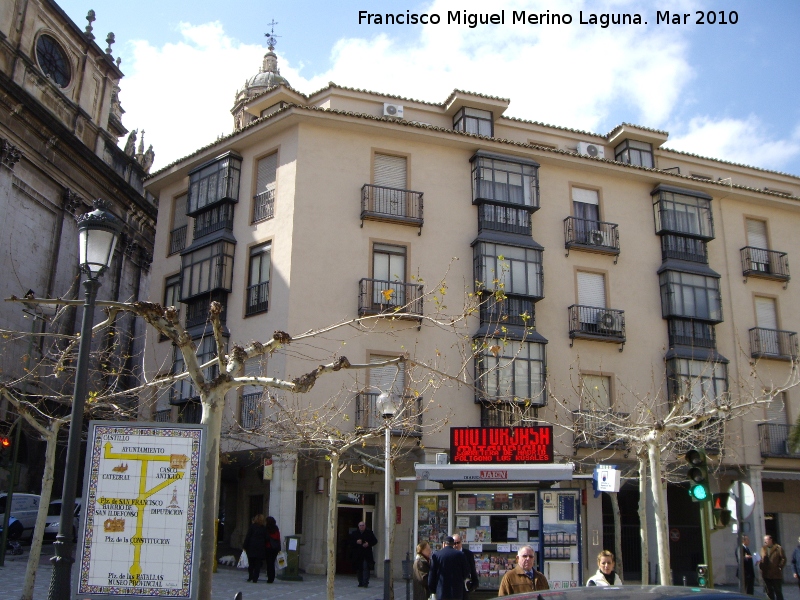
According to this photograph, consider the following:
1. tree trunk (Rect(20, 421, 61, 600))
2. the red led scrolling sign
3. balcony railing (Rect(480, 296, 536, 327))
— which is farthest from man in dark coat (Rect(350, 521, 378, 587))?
tree trunk (Rect(20, 421, 61, 600))

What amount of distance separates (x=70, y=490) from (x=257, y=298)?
16.2 m

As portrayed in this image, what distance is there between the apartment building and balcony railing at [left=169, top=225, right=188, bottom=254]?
0.26ft

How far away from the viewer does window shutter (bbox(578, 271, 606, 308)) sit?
26656 millimetres

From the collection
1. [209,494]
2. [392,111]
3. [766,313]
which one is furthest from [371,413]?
[766,313]

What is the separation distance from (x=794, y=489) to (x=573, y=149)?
14.5 metres

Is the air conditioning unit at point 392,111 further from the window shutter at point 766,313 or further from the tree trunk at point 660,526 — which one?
the tree trunk at point 660,526

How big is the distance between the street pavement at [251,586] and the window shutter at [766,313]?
9101 millimetres

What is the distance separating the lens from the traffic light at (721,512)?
11.6 meters

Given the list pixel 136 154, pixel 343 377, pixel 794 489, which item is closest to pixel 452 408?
pixel 343 377

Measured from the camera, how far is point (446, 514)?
1695 centimetres

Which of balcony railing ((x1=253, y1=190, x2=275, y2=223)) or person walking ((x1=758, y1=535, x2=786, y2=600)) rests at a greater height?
balcony railing ((x1=253, y1=190, x2=275, y2=223))

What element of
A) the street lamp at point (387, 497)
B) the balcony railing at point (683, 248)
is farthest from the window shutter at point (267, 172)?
the balcony railing at point (683, 248)

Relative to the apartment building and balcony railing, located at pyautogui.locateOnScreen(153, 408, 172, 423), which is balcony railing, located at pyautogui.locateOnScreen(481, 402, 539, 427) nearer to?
the apartment building

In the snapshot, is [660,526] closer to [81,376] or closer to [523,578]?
[523,578]
